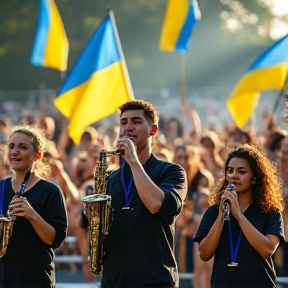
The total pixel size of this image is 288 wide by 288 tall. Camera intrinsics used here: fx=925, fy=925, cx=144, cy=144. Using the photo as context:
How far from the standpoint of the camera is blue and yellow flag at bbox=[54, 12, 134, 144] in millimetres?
10883

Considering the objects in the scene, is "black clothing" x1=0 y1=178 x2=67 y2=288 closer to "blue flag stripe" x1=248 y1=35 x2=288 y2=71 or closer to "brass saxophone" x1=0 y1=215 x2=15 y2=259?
"brass saxophone" x1=0 y1=215 x2=15 y2=259

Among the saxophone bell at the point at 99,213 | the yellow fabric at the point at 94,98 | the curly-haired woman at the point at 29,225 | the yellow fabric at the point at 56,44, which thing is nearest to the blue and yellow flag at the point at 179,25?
the yellow fabric at the point at 56,44

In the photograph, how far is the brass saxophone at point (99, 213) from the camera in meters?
6.24

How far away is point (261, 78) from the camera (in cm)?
1135

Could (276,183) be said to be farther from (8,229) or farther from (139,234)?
(8,229)

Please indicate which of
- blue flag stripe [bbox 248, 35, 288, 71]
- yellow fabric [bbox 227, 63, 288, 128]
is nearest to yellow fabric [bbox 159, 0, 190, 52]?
yellow fabric [bbox 227, 63, 288, 128]

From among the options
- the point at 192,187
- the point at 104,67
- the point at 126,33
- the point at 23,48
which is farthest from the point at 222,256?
the point at 126,33

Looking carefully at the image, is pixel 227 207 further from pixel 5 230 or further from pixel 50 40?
pixel 50 40

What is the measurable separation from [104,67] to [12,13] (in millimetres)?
29208

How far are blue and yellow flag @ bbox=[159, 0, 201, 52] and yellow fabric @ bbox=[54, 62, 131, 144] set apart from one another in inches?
102

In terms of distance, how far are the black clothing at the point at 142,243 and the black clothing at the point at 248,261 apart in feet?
1.32

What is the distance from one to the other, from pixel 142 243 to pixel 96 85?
5224 mm

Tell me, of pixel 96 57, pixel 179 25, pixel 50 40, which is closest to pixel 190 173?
pixel 96 57

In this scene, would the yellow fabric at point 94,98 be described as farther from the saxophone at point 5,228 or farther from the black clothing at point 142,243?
the black clothing at point 142,243
